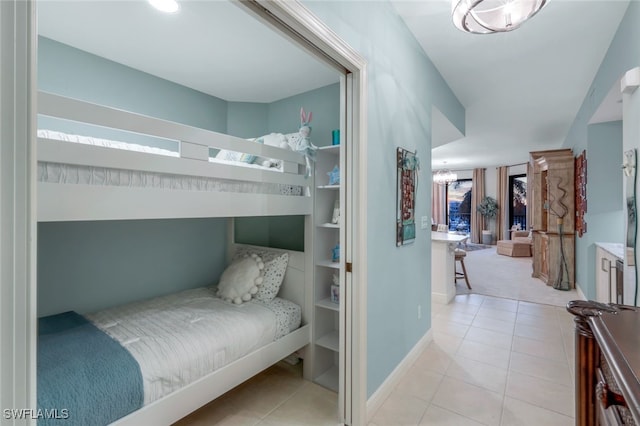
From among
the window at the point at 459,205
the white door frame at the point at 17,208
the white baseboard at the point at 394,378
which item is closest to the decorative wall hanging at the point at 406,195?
the white baseboard at the point at 394,378

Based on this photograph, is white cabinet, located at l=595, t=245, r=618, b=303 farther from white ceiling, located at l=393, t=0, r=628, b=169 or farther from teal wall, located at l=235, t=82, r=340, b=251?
teal wall, located at l=235, t=82, r=340, b=251

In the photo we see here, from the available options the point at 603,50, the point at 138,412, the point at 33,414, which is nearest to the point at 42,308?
the point at 138,412

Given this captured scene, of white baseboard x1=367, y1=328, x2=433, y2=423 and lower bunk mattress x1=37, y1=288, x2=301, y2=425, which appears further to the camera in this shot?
white baseboard x1=367, y1=328, x2=433, y2=423

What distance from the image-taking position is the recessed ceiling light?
178 cm

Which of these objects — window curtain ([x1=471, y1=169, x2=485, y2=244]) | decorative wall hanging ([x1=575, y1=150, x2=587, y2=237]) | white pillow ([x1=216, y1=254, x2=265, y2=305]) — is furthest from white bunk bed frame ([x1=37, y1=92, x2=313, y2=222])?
window curtain ([x1=471, y1=169, x2=485, y2=244])

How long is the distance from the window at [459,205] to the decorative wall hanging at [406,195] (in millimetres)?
9718

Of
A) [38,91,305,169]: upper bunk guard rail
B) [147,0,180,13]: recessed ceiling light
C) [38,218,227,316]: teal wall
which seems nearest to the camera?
[38,91,305,169]: upper bunk guard rail

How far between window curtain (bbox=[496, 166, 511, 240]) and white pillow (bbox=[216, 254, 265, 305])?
9.92 metres

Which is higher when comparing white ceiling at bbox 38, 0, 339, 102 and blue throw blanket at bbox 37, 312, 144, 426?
white ceiling at bbox 38, 0, 339, 102

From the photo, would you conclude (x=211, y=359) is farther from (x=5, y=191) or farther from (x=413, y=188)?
(x=413, y=188)

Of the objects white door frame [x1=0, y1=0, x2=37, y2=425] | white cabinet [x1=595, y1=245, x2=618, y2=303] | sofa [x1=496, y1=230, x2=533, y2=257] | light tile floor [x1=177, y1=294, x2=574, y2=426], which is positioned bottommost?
light tile floor [x1=177, y1=294, x2=574, y2=426]

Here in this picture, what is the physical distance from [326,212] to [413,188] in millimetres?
767

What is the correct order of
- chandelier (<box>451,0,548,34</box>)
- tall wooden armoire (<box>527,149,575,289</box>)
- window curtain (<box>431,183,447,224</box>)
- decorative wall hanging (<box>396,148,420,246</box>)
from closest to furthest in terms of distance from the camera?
chandelier (<box>451,0,548,34</box>), decorative wall hanging (<box>396,148,420,246</box>), tall wooden armoire (<box>527,149,575,289</box>), window curtain (<box>431,183,447,224</box>)

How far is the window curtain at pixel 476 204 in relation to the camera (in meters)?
10.5
